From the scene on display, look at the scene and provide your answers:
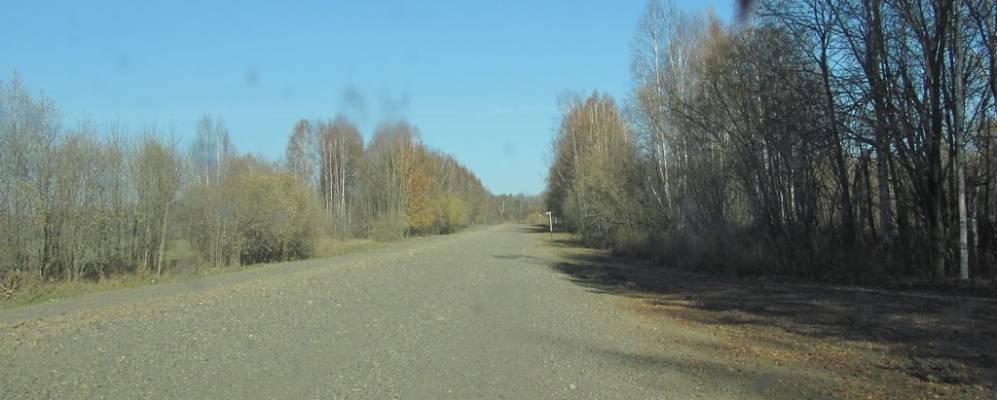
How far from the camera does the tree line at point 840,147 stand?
59.4 feet

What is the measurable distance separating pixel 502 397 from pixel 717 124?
22.5m


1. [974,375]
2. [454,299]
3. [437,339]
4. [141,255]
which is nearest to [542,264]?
[454,299]

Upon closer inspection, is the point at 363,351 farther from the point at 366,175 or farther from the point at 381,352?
the point at 366,175

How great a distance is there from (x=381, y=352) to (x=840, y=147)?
1739 centimetres

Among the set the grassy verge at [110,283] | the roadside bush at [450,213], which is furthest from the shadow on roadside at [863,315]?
the roadside bush at [450,213]

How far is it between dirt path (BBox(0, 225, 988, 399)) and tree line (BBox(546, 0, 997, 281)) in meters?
8.48

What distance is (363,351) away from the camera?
9984 millimetres

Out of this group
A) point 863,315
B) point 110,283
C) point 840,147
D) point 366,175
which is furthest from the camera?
point 366,175

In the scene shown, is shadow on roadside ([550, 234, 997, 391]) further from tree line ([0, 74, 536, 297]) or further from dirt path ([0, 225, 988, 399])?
tree line ([0, 74, 536, 297])

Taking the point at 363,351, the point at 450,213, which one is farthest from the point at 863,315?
the point at 450,213

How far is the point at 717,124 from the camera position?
27.6 m

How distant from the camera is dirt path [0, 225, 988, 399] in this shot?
7.68 meters

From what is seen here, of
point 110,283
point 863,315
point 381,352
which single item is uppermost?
point 381,352

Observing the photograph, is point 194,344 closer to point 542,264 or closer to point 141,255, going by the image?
point 542,264
